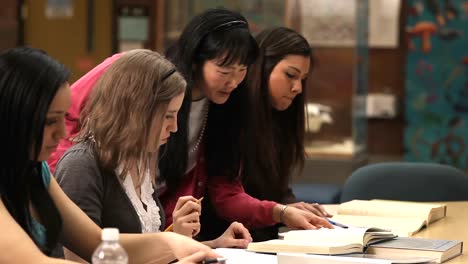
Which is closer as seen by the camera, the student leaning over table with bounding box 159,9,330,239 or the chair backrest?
the student leaning over table with bounding box 159,9,330,239

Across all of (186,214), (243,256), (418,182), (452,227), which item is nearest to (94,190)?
(186,214)

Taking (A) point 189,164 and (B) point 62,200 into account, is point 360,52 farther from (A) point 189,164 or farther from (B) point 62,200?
(B) point 62,200

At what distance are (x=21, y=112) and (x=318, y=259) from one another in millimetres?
861

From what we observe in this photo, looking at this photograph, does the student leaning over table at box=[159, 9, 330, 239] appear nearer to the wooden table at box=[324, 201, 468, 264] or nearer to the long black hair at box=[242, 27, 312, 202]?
the long black hair at box=[242, 27, 312, 202]

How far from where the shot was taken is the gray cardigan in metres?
2.46

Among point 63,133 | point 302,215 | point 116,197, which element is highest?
point 63,133

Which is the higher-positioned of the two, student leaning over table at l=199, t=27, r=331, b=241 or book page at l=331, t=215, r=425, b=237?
student leaning over table at l=199, t=27, r=331, b=241

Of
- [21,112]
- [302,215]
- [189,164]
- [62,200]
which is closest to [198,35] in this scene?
[189,164]

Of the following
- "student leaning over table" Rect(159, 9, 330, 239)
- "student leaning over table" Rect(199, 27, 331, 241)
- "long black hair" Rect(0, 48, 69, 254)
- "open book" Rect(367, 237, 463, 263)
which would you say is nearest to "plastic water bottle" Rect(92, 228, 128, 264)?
→ "long black hair" Rect(0, 48, 69, 254)

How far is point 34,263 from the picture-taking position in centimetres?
193

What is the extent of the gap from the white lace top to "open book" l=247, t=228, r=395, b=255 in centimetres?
28

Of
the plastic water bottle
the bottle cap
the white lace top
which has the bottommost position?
the white lace top

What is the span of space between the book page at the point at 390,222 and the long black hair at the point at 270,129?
349mm

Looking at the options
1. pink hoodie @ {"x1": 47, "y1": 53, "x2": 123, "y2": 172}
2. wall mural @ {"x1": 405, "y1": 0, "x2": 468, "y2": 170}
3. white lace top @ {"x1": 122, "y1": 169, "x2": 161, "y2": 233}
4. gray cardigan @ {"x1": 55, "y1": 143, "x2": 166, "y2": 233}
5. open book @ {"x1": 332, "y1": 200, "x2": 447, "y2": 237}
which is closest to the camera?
gray cardigan @ {"x1": 55, "y1": 143, "x2": 166, "y2": 233}
